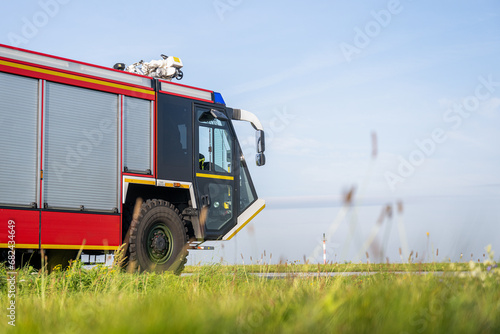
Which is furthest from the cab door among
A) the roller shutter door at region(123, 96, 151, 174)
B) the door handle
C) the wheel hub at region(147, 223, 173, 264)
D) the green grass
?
the green grass

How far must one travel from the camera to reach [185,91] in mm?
11086

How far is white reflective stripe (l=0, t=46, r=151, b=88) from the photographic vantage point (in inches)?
345

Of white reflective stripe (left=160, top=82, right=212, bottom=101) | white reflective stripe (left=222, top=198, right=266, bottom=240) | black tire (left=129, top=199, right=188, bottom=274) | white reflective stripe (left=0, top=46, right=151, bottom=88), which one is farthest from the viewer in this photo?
white reflective stripe (left=222, top=198, right=266, bottom=240)

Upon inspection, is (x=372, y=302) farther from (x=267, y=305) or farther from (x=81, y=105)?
(x=81, y=105)

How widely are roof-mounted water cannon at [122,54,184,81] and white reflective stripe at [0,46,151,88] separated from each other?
2.75 ft

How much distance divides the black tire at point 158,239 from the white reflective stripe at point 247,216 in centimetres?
112

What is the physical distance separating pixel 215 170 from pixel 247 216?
1178mm

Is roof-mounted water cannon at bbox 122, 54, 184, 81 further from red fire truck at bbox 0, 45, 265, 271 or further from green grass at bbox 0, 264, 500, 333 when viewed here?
green grass at bbox 0, 264, 500, 333

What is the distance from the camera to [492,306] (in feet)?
12.1

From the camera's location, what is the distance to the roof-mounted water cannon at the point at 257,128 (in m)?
11.5

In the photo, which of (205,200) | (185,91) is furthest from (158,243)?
(185,91)

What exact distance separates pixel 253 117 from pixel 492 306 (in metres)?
8.69

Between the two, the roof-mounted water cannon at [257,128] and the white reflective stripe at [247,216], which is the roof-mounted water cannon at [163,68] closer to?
the roof-mounted water cannon at [257,128]

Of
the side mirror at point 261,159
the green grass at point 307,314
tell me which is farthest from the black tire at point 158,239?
the green grass at point 307,314
